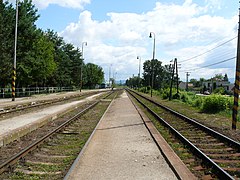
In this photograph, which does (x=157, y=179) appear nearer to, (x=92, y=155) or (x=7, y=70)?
(x=92, y=155)

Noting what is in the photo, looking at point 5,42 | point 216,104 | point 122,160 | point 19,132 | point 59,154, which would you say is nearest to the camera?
point 122,160

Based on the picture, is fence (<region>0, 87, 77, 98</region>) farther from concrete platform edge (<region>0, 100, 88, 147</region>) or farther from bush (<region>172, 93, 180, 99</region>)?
concrete platform edge (<region>0, 100, 88, 147</region>)

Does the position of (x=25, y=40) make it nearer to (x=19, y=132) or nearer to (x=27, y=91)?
(x=27, y=91)

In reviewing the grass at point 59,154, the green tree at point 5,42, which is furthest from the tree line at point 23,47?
the grass at point 59,154

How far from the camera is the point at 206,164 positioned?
7.57m

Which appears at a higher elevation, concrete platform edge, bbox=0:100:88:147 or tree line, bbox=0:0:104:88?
tree line, bbox=0:0:104:88

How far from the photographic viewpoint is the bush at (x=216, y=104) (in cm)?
2388

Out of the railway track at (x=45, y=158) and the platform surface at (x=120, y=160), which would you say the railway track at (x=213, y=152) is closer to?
the platform surface at (x=120, y=160)

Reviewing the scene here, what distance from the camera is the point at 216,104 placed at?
79.7 ft

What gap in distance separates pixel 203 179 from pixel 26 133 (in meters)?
8.04

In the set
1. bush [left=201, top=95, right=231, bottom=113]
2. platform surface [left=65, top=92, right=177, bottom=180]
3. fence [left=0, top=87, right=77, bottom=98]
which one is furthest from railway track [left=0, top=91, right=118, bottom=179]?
fence [left=0, top=87, right=77, bottom=98]

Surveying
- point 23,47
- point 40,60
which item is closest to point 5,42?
point 23,47

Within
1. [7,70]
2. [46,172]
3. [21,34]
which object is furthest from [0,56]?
[46,172]

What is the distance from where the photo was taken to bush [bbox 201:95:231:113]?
940 inches
